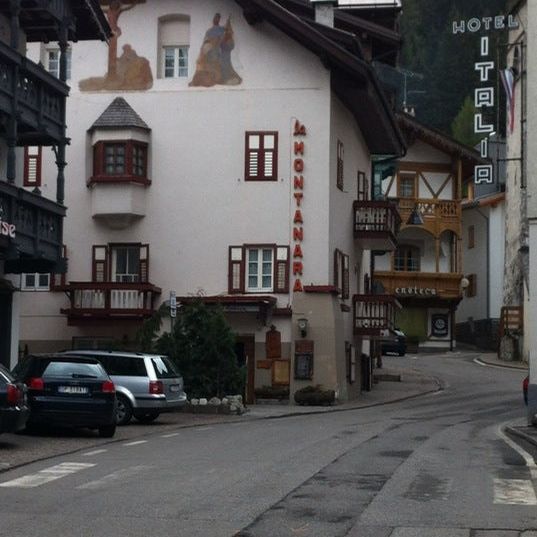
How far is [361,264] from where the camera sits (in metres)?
49.0

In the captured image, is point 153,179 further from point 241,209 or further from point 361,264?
point 361,264

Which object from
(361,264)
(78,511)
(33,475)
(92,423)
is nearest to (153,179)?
(361,264)

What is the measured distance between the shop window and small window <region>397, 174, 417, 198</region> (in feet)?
99.8

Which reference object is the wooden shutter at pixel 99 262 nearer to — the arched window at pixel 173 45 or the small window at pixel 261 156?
the small window at pixel 261 156

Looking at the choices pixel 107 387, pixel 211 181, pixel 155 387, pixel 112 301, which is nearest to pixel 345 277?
pixel 211 181

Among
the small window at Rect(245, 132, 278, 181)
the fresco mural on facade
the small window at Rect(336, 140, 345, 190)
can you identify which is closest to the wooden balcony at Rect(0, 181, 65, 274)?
the small window at Rect(245, 132, 278, 181)

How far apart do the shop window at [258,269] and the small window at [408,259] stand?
31.1 m

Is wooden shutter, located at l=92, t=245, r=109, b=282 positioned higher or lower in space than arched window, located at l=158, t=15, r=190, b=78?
lower

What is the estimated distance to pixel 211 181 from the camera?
41906mm

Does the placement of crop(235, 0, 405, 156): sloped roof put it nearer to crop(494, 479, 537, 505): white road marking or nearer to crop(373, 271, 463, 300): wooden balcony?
crop(494, 479, 537, 505): white road marking

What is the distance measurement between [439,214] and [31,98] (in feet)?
138

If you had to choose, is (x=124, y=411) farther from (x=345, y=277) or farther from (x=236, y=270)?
(x=345, y=277)

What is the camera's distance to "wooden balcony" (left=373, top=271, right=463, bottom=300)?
228ft

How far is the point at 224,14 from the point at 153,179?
552cm
